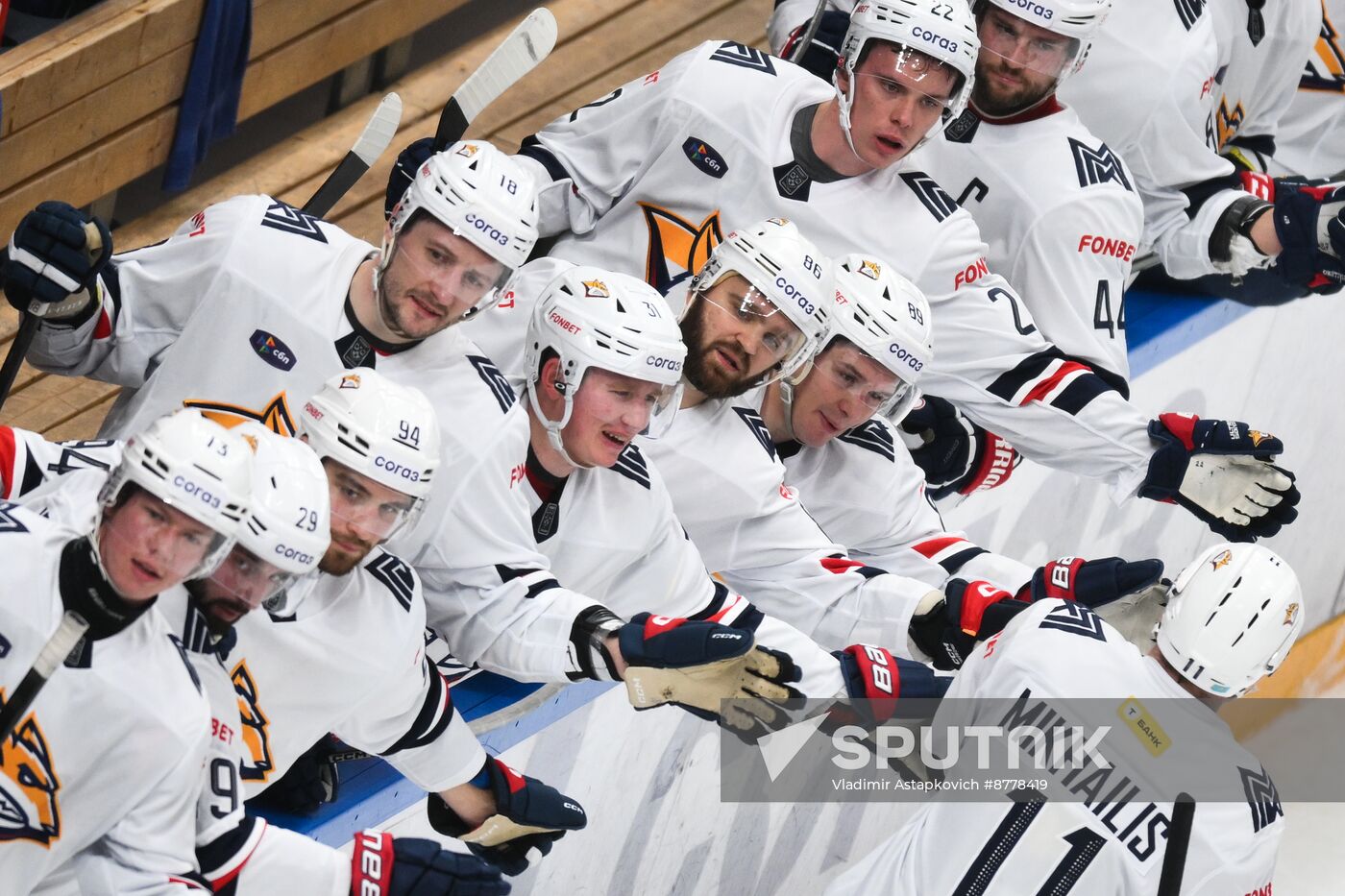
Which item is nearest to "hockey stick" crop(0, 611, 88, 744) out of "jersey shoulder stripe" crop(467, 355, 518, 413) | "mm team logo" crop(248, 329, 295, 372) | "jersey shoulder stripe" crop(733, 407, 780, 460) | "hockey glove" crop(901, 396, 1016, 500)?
"mm team logo" crop(248, 329, 295, 372)


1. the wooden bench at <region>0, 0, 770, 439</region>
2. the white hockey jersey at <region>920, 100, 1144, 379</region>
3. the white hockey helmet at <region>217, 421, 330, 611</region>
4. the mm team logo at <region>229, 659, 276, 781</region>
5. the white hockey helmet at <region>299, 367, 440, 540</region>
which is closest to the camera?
the white hockey helmet at <region>217, 421, 330, 611</region>

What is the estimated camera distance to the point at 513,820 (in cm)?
346

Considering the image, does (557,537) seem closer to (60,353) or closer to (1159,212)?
(60,353)

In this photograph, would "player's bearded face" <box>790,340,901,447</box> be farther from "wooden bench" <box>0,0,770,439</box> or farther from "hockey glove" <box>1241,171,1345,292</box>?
"wooden bench" <box>0,0,770,439</box>

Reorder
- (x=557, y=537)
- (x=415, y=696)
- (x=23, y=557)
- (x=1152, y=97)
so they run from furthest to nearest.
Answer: (x=1152, y=97) → (x=557, y=537) → (x=415, y=696) → (x=23, y=557)

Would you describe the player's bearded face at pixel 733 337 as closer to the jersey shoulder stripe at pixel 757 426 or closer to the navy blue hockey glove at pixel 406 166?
the jersey shoulder stripe at pixel 757 426

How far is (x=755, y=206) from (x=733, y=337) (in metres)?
0.54

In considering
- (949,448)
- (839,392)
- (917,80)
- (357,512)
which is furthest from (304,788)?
(949,448)

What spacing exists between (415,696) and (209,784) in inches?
18.4

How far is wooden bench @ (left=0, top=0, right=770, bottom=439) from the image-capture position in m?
4.85

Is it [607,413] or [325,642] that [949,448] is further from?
[325,642]

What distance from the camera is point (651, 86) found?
171 inches

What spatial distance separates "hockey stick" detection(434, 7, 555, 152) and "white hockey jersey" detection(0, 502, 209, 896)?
67.9 inches

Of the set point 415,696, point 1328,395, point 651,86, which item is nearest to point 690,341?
point 651,86
